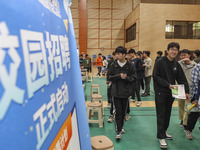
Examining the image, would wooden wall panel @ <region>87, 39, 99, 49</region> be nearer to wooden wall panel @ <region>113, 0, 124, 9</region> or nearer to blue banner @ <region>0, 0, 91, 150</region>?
wooden wall panel @ <region>113, 0, 124, 9</region>

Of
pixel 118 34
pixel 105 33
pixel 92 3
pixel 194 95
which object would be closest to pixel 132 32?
pixel 118 34

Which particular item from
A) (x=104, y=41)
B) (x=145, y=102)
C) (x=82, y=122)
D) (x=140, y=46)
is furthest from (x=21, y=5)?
(x=104, y=41)

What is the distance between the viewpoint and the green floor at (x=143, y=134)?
3.11 metres

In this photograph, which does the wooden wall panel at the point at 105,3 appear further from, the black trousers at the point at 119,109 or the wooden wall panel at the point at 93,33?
the black trousers at the point at 119,109

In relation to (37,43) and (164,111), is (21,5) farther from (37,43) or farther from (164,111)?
(164,111)

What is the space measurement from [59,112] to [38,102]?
263mm

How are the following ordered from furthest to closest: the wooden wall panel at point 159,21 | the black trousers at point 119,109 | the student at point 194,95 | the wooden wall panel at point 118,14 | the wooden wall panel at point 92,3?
the wooden wall panel at point 118,14 < the wooden wall panel at point 92,3 < the wooden wall panel at point 159,21 < the black trousers at point 119,109 < the student at point 194,95

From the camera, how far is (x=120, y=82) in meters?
3.21

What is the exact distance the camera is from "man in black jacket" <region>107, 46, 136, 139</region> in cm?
316

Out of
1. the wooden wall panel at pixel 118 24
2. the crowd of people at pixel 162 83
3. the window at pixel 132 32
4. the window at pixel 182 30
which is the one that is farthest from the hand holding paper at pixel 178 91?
the wooden wall panel at pixel 118 24

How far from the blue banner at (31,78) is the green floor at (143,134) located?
2.55 metres

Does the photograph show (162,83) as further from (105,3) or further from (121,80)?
(105,3)

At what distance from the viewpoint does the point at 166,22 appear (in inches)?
518

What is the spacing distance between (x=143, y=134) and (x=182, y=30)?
475 inches
